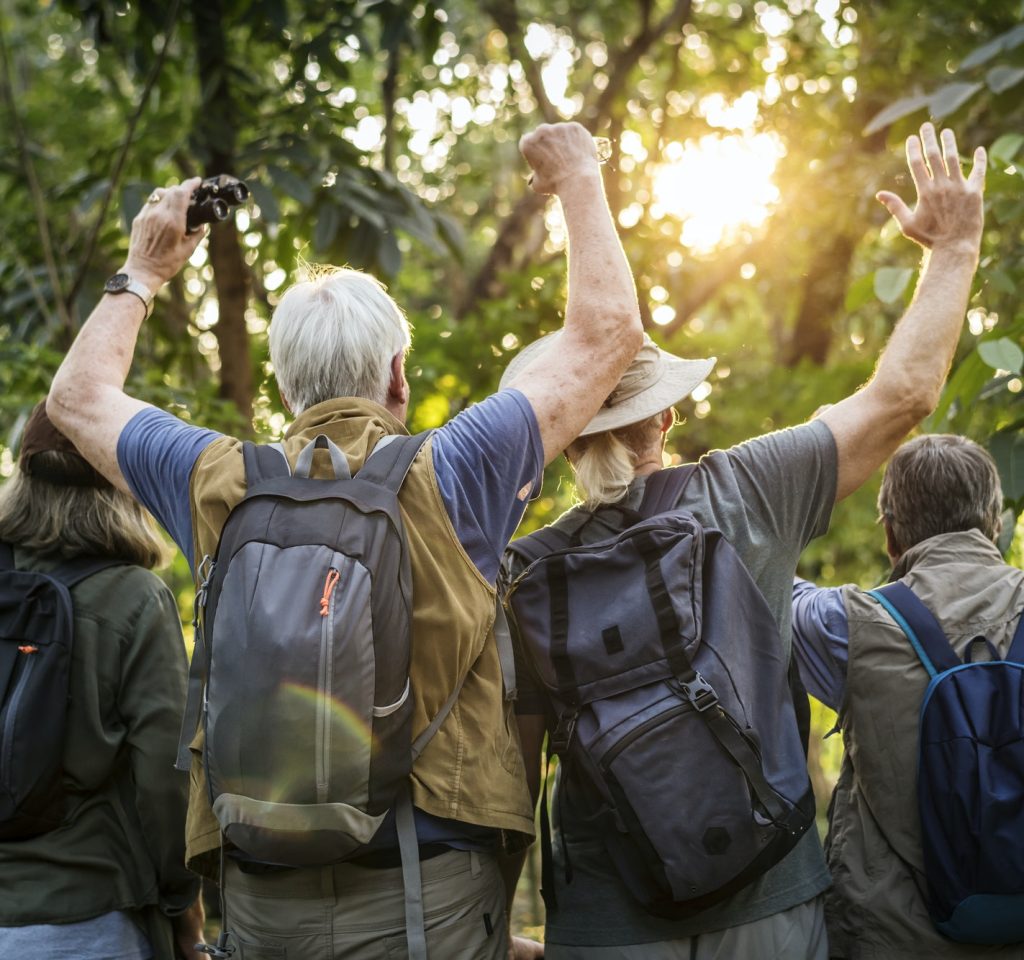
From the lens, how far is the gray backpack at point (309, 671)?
5.56 feet

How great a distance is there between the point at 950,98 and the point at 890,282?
3.34 ft

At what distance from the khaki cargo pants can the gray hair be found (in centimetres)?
123

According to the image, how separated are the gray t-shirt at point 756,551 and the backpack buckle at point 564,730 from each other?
0.13m

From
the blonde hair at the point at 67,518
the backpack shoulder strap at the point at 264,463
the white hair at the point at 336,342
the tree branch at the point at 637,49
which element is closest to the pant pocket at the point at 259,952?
the backpack shoulder strap at the point at 264,463

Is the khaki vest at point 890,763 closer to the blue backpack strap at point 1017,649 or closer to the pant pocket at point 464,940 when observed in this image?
the blue backpack strap at point 1017,649

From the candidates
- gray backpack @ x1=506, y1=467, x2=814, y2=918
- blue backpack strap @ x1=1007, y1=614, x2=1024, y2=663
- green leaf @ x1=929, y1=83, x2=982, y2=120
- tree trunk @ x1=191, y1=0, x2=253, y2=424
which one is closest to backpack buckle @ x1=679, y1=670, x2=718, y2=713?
gray backpack @ x1=506, y1=467, x2=814, y2=918

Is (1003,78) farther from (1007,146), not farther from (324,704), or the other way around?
(324,704)

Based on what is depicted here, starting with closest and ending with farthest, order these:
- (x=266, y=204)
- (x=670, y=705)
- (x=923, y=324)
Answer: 1. (x=670, y=705)
2. (x=923, y=324)
3. (x=266, y=204)

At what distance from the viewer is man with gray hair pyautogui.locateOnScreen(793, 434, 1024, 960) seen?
2.24m

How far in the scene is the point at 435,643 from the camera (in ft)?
6.15

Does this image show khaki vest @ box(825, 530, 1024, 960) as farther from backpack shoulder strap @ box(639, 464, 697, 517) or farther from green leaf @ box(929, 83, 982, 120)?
green leaf @ box(929, 83, 982, 120)

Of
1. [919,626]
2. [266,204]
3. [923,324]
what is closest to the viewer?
[923,324]

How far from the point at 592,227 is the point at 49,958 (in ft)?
6.08

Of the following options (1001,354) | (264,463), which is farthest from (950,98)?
(264,463)
